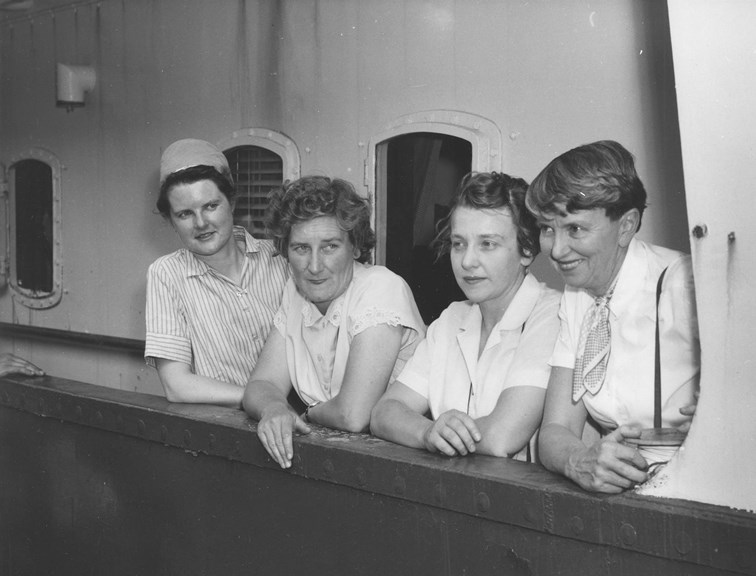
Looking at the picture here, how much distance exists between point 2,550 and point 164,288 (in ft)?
5.07

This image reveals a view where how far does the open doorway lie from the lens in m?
3.94

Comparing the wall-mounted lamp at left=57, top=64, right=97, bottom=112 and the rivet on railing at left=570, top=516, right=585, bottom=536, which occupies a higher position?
the wall-mounted lamp at left=57, top=64, right=97, bottom=112

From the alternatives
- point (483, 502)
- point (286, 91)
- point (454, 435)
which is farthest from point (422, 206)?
point (483, 502)

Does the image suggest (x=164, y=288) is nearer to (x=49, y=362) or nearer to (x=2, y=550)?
(x=2, y=550)

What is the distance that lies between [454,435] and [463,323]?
0.45 m

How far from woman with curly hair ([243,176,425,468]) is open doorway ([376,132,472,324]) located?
0.87m

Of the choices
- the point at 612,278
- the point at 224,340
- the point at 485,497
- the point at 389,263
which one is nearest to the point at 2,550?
the point at 224,340

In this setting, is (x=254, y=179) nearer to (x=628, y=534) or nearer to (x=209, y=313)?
(x=209, y=313)

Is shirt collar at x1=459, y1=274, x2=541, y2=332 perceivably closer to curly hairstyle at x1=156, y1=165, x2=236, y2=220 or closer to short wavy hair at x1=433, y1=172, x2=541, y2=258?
short wavy hair at x1=433, y1=172, x2=541, y2=258

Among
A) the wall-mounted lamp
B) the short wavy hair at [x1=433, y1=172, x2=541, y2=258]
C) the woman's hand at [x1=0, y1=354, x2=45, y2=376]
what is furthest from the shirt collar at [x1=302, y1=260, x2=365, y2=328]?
the wall-mounted lamp

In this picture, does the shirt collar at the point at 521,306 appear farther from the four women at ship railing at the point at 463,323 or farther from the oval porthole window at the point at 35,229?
the oval porthole window at the point at 35,229

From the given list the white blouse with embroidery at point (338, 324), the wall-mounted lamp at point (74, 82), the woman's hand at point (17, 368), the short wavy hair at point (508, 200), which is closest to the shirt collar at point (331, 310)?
the white blouse with embroidery at point (338, 324)

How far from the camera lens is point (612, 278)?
7.63 feet

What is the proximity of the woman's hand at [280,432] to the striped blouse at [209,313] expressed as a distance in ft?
2.71
